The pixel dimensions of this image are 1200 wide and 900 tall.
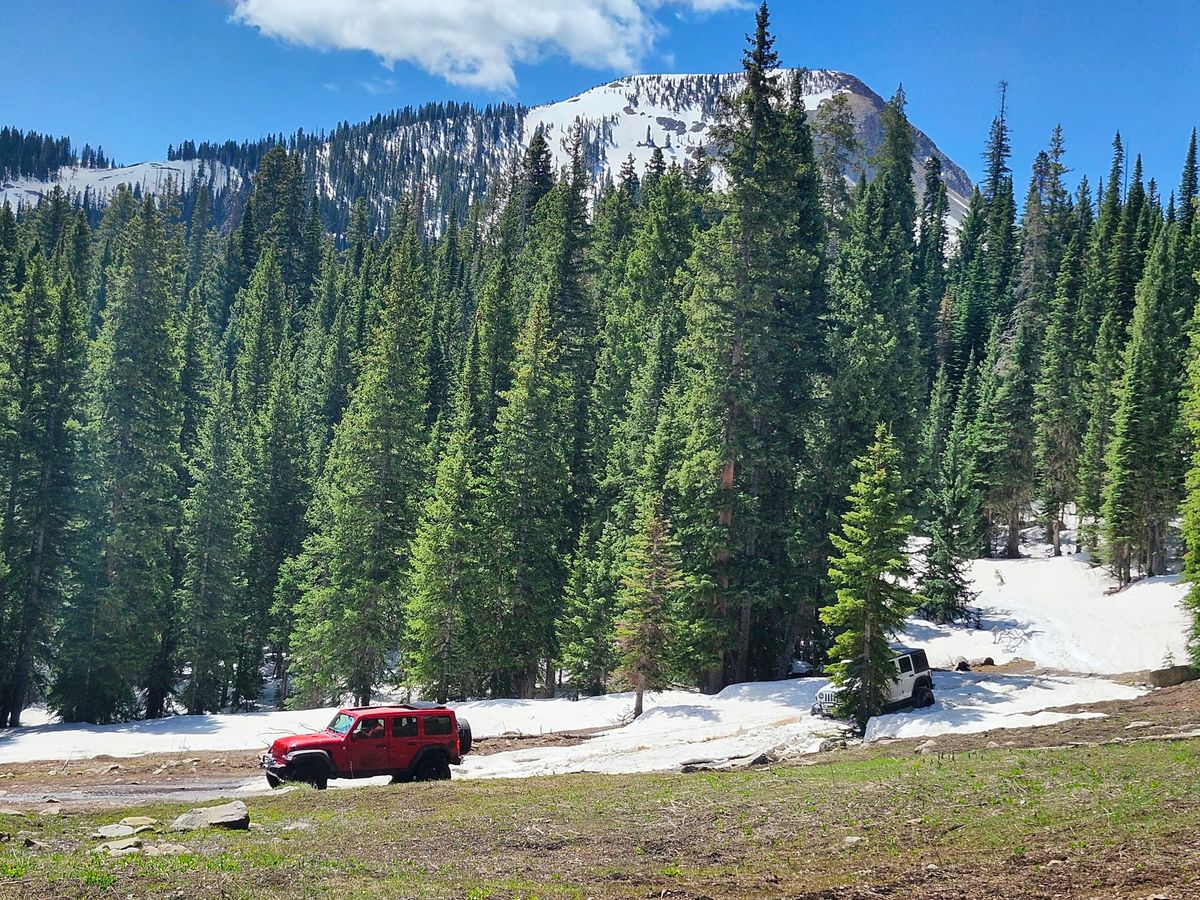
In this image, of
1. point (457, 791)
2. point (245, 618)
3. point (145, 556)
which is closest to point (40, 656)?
point (145, 556)

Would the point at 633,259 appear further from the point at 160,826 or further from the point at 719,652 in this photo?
the point at 160,826

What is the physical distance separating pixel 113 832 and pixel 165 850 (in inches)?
83.3

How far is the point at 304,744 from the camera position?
1952cm

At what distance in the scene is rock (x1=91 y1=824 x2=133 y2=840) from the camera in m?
13.3

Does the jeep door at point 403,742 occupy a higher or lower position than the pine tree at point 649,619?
lower

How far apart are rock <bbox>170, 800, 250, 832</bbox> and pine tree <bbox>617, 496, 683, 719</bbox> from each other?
17188 millimetres

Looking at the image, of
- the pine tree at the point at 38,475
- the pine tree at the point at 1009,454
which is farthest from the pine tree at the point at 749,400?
the pine tree at the point at 1009,454

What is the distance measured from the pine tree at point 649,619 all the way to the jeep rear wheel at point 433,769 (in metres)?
10.4

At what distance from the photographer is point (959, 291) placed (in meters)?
101

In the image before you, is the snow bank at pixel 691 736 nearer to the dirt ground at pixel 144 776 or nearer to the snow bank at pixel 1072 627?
the dirt ground at pixel 144 776

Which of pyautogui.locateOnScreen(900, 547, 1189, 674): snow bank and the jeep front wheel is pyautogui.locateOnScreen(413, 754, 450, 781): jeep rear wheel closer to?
the jeep front wheel

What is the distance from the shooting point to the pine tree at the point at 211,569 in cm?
4300

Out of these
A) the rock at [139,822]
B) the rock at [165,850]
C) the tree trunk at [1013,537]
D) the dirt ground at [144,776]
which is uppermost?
the tree trunk at [1013,537]

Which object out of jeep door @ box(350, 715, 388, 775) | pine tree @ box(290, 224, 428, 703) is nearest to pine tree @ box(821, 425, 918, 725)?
jeep door @ box(350, 715, 388, 775)
